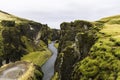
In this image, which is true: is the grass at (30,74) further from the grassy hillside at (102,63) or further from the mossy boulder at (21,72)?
the grassy hillside at (102,63)

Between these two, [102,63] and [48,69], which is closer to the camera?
[102,63]

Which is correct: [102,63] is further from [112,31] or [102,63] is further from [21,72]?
[21,72]

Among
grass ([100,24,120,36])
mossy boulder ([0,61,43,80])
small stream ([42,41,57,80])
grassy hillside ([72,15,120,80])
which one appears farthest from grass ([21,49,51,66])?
grassy hillside ([72,15,120,80])

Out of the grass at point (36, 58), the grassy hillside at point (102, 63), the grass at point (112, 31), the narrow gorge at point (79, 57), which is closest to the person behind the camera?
the grassy hillside at point (102, 63)

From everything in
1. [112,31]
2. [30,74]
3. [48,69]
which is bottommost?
[48,69]

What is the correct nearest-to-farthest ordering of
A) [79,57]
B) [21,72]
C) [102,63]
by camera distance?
[102,63] → [79,57] → [21,72]

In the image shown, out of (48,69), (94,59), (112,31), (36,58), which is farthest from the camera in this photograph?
(36,58)

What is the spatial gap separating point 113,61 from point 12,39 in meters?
112

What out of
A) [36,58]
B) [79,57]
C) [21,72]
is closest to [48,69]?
[36,58]

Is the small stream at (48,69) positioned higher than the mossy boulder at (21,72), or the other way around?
the mossy boulder at (21,72)

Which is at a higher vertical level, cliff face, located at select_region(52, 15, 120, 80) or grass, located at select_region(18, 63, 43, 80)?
cliff face, located at select_region(52, 15, 120, 80)

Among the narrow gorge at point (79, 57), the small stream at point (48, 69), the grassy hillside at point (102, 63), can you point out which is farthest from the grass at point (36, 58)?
the grassy hillside at point (102, 63)

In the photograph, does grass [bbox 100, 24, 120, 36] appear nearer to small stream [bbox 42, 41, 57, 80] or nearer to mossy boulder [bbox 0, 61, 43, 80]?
mossy boulder [bbox 0, 61, 43, 80]

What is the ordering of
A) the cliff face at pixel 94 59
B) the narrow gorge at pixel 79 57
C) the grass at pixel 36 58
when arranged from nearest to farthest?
1. the cliff face at pixel 94 59
2. the narrow gorge at pixel 79 57
3. the grass at pixel 36 58
